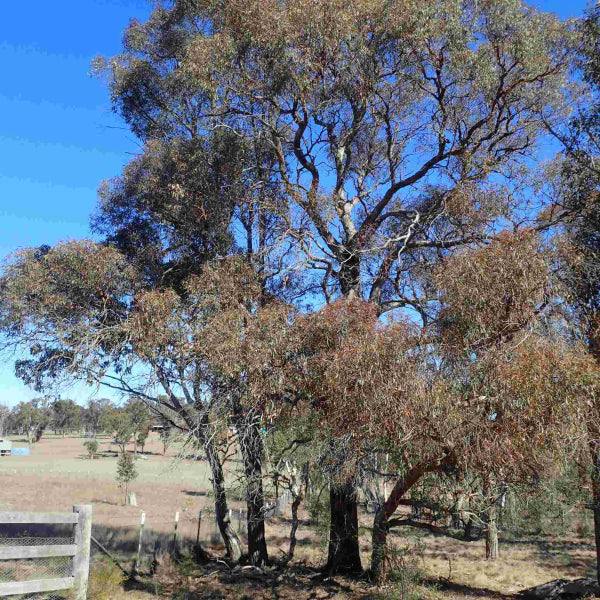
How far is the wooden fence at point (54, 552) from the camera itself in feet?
19.5

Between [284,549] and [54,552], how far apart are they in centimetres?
958

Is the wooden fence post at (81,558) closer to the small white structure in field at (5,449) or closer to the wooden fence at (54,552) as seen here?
the wooden fence at (54,552)

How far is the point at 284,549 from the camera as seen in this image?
15023mm

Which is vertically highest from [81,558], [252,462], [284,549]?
[252,462]

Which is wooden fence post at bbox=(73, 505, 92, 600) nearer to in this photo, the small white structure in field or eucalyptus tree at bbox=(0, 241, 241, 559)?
eucalyptus tree at bbox=(0, 241, 241, 559)

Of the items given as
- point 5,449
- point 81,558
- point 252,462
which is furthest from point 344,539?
point 5,449

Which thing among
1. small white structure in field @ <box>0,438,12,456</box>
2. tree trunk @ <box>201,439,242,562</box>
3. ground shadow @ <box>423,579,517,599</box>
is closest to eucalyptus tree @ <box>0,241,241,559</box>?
tree trunk @ <box>201,439,242,562</box>

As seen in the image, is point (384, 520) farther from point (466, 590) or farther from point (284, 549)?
point (284, 549)

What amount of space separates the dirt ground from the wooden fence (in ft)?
5.99

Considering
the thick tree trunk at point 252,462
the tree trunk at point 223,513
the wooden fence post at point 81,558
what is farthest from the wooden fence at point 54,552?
the tree trunk at point 223,513

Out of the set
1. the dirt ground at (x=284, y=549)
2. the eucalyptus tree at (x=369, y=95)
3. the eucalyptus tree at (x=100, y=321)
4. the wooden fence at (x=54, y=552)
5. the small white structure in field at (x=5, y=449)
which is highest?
the eucalyptus tree at (x=369, y=95)

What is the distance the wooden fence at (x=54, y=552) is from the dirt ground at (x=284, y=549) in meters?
1.83

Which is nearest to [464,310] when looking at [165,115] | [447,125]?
[447,125]

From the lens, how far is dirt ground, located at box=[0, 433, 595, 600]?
1018 centimetres
